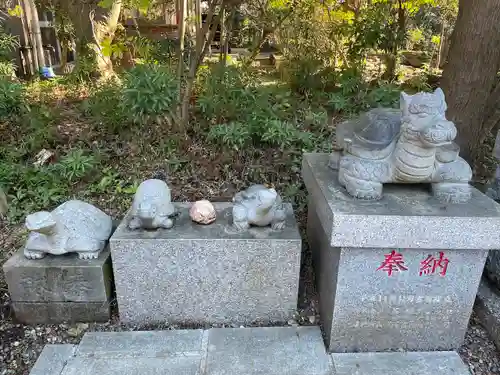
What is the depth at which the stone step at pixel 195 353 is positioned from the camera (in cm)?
239

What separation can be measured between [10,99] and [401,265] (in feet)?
15.3

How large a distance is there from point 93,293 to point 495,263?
273 centimetres

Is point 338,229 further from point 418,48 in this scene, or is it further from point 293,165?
point 418,48

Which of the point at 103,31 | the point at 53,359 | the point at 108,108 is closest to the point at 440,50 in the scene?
the point at 103,31

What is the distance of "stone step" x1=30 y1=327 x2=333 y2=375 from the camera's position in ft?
7.84

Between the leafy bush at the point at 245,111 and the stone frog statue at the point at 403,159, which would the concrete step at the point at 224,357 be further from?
the leafy bush at the point at 245,111

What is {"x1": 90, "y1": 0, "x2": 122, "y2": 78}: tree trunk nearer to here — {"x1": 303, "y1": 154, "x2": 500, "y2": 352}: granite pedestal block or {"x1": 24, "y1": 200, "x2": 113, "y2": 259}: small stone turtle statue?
{"x1": 24, "y1": 200, "x2": 113, "y2": 259}: small stone turtle statue

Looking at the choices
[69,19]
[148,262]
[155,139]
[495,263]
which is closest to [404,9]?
[155,139]

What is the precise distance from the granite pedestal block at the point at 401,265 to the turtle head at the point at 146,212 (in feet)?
3.46

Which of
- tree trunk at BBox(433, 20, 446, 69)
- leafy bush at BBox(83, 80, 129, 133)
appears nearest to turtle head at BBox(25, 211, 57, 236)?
leafy bush at BBox(83, 80, 129, 133)

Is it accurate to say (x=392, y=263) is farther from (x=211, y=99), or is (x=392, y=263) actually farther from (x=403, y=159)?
(x=211, y=99)

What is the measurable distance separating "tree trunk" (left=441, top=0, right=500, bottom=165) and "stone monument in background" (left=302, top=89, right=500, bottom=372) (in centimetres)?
157

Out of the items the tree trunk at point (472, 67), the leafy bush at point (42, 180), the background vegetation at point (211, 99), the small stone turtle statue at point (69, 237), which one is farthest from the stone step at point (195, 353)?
the tree trunk at point (472, 67)

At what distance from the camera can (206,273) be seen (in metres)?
2.64
